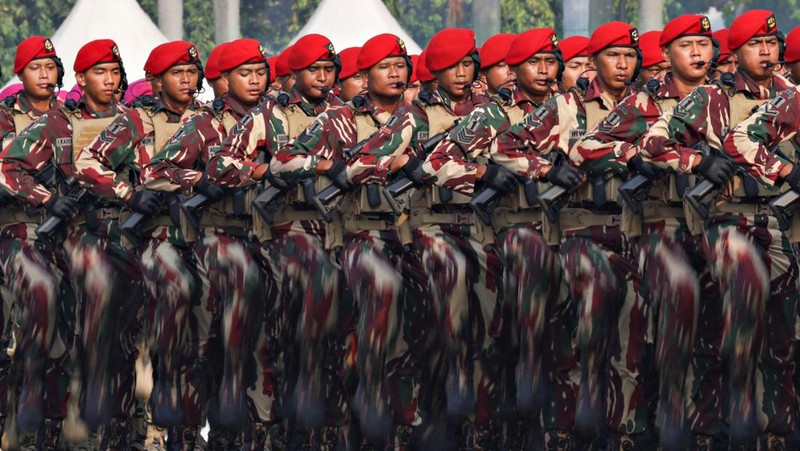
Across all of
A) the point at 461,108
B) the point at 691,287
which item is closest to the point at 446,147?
the point at 461,108

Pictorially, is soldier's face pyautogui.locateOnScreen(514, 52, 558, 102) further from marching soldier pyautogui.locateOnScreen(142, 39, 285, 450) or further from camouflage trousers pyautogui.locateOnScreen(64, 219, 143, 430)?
camouflage trousers pyautogui.locateOnScreen(64, 219, 143, 430)

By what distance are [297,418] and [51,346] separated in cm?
193

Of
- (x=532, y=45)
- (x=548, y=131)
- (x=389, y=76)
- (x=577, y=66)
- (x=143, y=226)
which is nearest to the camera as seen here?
(x=548, y=131)

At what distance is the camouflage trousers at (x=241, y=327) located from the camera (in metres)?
13.8

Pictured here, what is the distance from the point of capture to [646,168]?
12.3m

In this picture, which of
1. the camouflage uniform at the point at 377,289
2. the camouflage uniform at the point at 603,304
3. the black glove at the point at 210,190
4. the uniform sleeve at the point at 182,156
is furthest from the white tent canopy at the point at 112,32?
the camouflage uniform at the point at 603,304

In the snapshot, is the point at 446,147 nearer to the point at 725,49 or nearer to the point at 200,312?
the point at 200,312

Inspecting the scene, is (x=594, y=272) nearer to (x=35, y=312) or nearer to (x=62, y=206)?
(x=62, y=206)

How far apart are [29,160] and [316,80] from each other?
76.6 inches

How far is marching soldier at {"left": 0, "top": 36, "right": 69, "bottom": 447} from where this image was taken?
14.5 metres

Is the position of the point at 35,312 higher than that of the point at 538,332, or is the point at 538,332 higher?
the point at 35,312

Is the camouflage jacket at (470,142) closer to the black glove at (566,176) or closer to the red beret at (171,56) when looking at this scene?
the black glove at (566,176)

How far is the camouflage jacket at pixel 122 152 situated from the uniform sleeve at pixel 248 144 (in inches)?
23.7

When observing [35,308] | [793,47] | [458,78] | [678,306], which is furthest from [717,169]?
[35,308]
